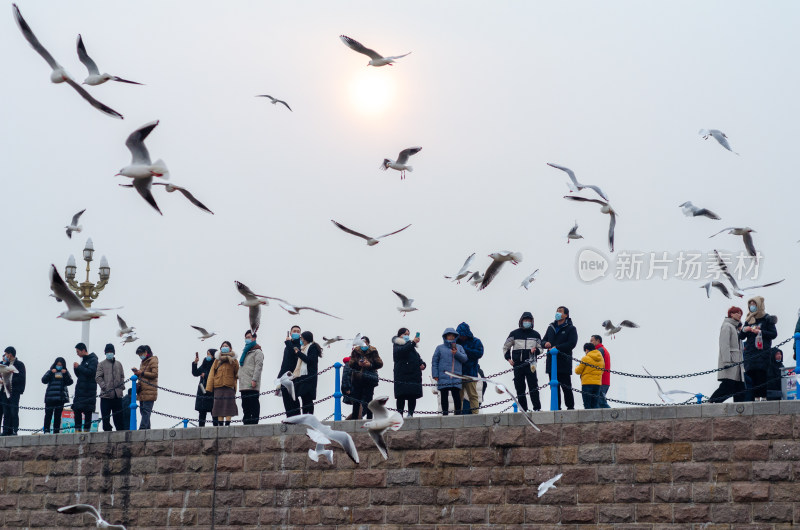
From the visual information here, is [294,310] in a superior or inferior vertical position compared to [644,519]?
superior

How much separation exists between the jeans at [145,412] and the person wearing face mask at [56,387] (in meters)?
1.62

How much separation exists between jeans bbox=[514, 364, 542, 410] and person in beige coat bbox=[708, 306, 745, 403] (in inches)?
88.2

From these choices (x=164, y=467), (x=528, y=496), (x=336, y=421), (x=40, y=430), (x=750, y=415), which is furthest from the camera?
(x=40, y=430)

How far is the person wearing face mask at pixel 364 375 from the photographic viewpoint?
57.2 feet

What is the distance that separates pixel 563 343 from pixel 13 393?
9280 millimetres

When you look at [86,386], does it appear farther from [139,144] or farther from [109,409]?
[139,144]

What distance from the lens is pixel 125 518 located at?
19.0 metres

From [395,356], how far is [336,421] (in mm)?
1150

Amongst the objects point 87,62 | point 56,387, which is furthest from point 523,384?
point 56,387

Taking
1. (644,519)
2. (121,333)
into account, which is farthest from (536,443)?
(121,333)

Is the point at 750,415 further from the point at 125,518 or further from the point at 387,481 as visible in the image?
the point at 125,518

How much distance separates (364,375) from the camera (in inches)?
684

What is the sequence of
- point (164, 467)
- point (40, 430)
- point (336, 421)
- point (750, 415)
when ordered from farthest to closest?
point (40, 430) < point (164, 467) < point (336, 421) < point (750, 415)

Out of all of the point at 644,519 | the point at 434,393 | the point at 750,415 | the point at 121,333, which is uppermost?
the point at 121,333
